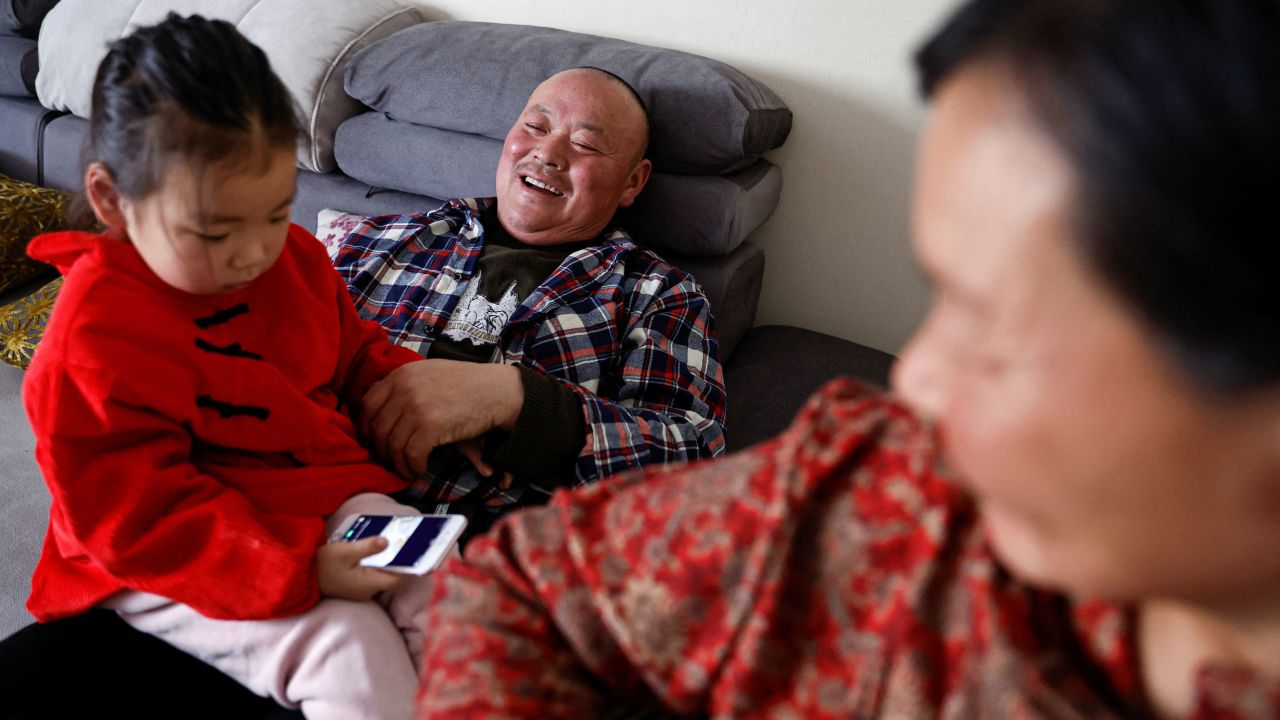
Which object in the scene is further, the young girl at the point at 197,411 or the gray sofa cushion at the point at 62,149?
the gray sofa cushion at the point at 62,149

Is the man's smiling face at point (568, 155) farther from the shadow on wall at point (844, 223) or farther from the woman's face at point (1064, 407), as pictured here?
the woman's face at point (1064, 407)

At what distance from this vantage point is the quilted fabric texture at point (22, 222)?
2.26 metres

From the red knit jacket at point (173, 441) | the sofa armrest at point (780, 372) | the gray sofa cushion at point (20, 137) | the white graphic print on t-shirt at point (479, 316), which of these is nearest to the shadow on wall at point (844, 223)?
the sofa armrest at point (780, 372)

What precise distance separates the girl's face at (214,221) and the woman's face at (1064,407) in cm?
79

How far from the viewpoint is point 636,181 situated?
6.12 feet

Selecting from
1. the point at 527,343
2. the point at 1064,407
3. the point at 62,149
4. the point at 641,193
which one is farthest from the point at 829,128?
the point at 62,149

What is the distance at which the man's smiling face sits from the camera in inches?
69.3

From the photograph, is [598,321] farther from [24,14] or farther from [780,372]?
[24,14]

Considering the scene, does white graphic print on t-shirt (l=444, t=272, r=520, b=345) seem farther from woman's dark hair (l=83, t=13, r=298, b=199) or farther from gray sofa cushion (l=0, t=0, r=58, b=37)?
gray sofa cushion (l=0, t=0, r=58, b=37)

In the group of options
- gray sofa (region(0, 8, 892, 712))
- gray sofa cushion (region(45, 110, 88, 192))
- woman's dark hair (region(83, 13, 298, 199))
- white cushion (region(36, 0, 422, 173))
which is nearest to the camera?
woman's dark hair (region(83, 13, 298, 199))

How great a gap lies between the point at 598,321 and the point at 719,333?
39cm

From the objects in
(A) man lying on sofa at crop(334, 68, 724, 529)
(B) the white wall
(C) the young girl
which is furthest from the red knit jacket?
(B) the white wall

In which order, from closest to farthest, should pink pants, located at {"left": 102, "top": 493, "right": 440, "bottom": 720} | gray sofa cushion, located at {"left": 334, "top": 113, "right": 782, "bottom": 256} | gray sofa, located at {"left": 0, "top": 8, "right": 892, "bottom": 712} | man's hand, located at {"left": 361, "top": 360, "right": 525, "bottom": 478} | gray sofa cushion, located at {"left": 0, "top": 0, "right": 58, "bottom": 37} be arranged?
pink pants, located at {"left": 102, "top": 493, "right": 440, "bottom": 720} < man's hand, located at {"left": 361, "top": 360, "right": 525, "bottom": 478} < gray sofa, located at {"left": 0, "top": 8, "right": 892, "bottom": 712} < gray sofa cushion, located at {"left": 334, "top": 113, "right": 782, "bottom": 256} < gray sofa cushion, located at {"left": 0, "top": 0, "right": 58, "bottom": 37}

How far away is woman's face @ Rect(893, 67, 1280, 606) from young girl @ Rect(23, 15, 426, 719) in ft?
2.68
